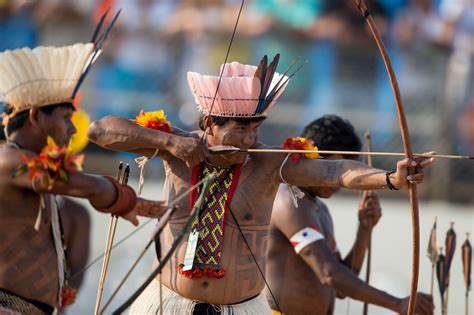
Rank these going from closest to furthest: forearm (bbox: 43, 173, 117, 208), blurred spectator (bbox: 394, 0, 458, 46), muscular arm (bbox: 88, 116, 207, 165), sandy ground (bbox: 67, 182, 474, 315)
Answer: forearm (bbox: 43, 173, 117, 208) < muscular arm (bbox: 88, 116, 207, 165) < sandy ground (bbox: 67, 182, 474, 315) < blurred spectator (bbox: 394, 0, 458, 46)

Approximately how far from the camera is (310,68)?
11742 mm

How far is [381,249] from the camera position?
10992 millimetres

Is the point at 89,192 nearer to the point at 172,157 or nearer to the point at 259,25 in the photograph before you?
the point at 172,157

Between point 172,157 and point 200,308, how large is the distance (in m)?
0.76

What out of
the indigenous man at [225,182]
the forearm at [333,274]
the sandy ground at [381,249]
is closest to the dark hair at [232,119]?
the indigenous man at [225,182]

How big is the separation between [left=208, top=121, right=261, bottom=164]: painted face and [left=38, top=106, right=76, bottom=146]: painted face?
2.74 ft

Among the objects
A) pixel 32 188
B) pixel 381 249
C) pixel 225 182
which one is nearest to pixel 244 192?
pixel 225 182

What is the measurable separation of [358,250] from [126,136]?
7.17ft

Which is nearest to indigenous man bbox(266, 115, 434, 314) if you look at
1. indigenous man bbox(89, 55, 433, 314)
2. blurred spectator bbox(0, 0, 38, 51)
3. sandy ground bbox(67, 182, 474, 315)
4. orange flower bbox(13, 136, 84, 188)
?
indigenous man bbox(89, 55, 433, 314)

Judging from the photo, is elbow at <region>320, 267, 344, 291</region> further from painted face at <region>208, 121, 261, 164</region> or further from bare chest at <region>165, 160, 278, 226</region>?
painted face at <region>208, 121, 261, 164</region>

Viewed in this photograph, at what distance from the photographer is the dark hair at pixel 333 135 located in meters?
6.61

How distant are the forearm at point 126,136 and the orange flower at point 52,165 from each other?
2.86 feet

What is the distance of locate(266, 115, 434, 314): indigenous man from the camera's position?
632 cm

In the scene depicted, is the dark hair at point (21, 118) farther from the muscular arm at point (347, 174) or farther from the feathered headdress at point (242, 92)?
the muscular arm at point (347, 174)
